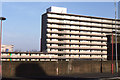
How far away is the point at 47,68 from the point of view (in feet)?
79.6

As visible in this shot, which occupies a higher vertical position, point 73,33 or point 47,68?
point 73,33

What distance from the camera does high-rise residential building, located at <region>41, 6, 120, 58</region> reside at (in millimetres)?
76562

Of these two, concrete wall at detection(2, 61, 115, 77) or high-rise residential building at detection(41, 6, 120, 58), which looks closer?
concrete wall at detection(2, 61, 115, 77)

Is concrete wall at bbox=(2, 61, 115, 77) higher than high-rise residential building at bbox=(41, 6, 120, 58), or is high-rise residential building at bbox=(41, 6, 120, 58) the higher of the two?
high-rise residential building at bbox=(41, 6, 120, 58)

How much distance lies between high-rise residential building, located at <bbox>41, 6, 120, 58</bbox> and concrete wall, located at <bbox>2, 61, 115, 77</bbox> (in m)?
49.1

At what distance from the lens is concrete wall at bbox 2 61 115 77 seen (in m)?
22.7

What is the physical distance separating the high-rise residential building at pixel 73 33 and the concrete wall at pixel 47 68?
49.1m

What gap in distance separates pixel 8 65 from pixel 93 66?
1329cm

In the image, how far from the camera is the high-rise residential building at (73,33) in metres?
76.6

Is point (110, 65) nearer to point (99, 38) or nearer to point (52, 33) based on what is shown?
point (52, 33)

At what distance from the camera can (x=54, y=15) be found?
77875 millimetres

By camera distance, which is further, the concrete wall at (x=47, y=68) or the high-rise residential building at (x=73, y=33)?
the high-rise residential building at (x=73, y=33)

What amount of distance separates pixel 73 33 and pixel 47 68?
57.6 m

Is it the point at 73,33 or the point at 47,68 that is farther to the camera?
the point at 73,33
